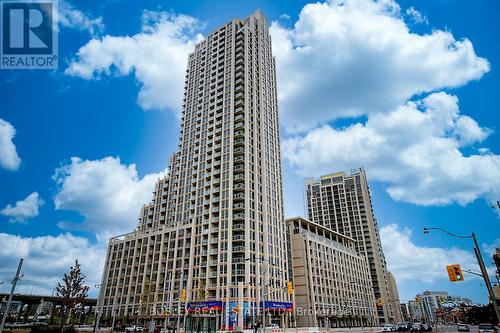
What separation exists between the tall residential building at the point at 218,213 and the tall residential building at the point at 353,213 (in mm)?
77022

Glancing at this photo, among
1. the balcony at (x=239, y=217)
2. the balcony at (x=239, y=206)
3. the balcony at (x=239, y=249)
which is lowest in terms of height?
the balcony at (x=239, y=249)

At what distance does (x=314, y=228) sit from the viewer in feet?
414

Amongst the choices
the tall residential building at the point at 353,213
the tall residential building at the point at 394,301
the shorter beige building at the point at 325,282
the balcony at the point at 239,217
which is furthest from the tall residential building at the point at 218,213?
the tall residential building at the point at 394,301

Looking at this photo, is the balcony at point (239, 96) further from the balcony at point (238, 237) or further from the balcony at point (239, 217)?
the balcony at point (238, 237)

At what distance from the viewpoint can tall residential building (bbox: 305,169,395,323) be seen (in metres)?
158

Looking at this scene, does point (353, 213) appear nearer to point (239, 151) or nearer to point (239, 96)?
point (239, 151)

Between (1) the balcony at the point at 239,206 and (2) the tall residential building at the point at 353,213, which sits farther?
(2) the tall residential building at the point at 353,213

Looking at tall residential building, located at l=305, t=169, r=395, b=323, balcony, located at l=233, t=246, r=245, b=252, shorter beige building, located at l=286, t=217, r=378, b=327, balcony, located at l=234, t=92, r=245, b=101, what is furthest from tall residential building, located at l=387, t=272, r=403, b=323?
balcony, located at l=234, t=92, r=245, b=101

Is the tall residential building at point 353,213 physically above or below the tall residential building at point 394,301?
above

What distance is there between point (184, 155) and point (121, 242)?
1377 inches

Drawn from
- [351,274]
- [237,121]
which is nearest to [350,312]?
[351,274]

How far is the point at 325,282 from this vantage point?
107 meters

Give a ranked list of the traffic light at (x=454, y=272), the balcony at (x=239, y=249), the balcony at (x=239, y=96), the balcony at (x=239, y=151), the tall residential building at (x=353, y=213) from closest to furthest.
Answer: the traffic light at (x=454, y=272), the balcony at (x=239, y=249), the balcony at (x=239, y=151), the balcony at (x=239, y=96), the tall residential building at (x=353, y=213)

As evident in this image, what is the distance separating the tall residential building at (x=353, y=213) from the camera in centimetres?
15800
